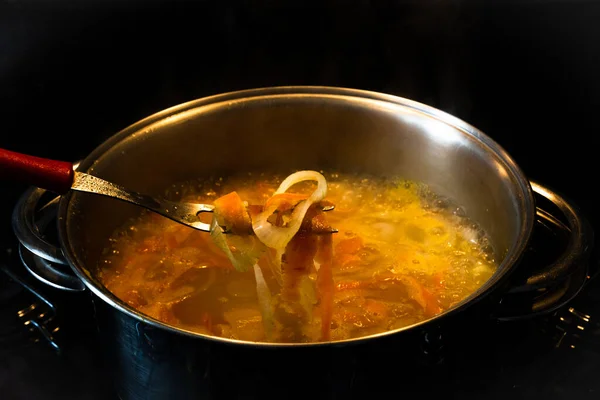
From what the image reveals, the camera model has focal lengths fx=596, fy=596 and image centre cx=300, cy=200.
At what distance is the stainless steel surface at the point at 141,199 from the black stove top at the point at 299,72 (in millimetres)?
395

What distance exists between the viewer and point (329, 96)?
1.49 meters

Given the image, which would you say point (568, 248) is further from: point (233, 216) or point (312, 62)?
point (312, 62)

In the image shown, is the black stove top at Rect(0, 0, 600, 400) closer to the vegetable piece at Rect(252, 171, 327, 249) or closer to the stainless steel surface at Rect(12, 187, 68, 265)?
the stainless steel surface at Rect(12, 187, 68, 265)

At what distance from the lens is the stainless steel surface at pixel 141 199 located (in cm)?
101

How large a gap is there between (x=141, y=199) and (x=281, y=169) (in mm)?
596

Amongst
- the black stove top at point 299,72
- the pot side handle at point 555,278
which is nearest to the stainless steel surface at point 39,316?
the black stove top at point 299,72

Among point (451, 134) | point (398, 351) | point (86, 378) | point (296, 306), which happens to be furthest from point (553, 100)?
point (86, 378)

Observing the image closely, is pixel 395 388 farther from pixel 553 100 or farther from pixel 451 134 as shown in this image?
pixel 553 100

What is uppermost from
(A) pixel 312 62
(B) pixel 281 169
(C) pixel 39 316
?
(A) pixel 312 62

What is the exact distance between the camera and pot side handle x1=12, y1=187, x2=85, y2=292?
97 cm

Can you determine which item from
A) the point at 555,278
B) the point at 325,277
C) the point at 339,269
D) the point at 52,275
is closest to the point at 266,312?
the point at 325,277

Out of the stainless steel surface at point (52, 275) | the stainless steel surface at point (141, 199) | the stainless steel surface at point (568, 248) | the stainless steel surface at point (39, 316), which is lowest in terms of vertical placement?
the stainless steel surface at point (39, 316)

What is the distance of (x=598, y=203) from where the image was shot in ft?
5.04

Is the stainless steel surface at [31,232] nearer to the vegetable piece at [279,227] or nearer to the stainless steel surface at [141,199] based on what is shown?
the stainless steel surface at [141,199]
